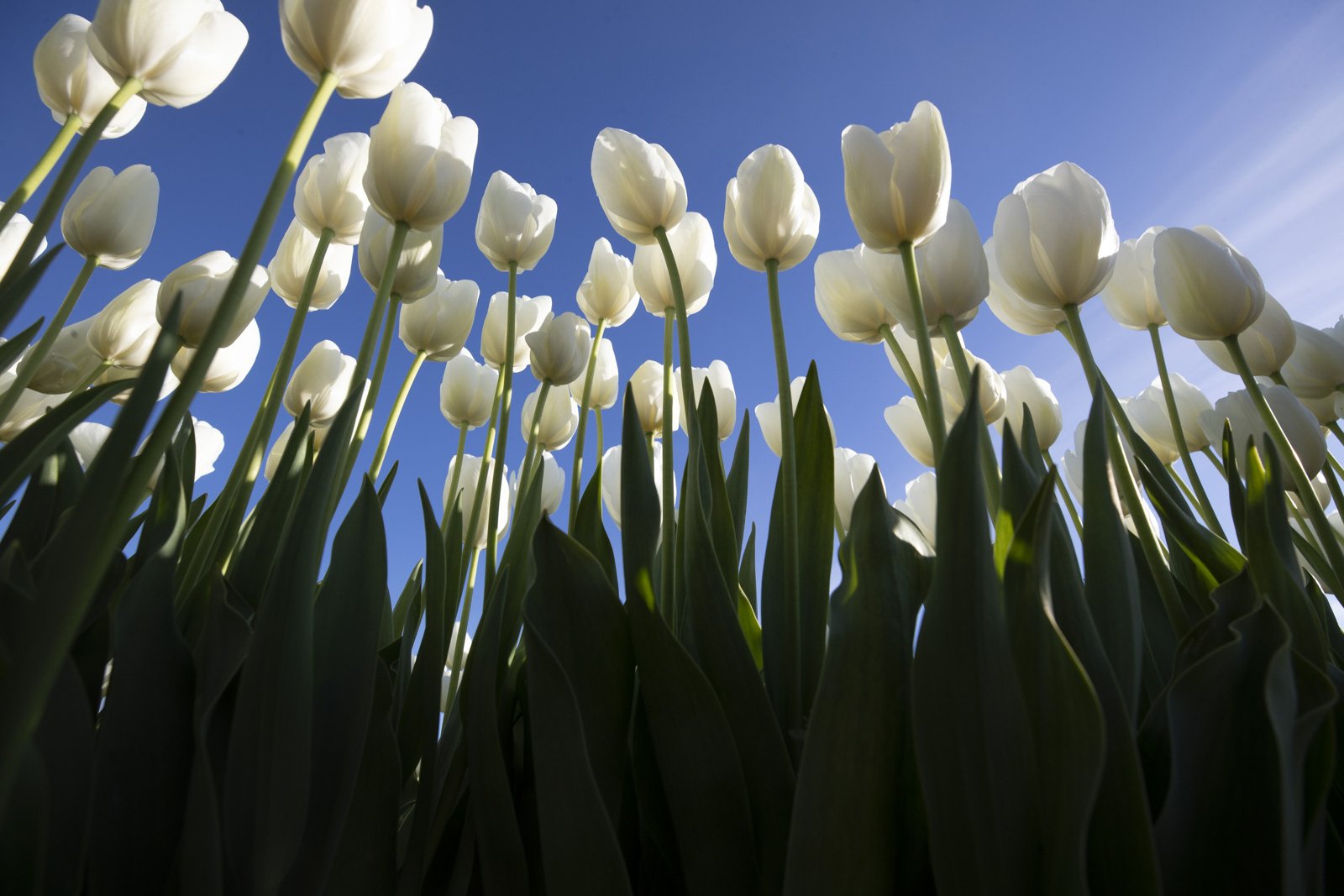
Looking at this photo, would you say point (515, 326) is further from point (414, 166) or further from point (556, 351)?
point (414, 166)

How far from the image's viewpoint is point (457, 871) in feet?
1.90

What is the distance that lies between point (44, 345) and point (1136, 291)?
1.42 metres

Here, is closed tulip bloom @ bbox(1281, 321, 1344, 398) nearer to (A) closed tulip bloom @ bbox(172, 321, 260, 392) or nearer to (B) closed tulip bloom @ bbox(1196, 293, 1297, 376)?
(B) closed tulip bloom @ bbox(1196, 293, 1297, 376)

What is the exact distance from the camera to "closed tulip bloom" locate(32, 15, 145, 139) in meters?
0.89

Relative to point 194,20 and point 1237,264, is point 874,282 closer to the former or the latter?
point 1237,264

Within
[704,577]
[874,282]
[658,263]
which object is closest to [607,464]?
[658,263]

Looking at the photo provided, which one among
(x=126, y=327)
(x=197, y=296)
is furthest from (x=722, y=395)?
(x=126, y=327)

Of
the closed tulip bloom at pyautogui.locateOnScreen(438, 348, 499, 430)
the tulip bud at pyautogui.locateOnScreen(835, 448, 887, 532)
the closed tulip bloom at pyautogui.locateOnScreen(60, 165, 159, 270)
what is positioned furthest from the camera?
the closed tulip bloom at pyautogui.locateOnScreen(438, 348, 499, 430)

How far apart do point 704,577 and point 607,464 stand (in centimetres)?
70

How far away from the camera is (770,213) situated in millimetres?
921

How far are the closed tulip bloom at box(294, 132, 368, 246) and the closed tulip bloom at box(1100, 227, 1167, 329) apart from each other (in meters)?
1.07

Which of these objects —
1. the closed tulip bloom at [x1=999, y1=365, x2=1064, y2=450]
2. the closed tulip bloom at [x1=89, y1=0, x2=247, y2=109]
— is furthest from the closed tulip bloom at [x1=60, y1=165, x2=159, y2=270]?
the closed tulip bloom at [x1=999, y1=365, x2=1064, y2=450]

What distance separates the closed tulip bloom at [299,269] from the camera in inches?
43.4

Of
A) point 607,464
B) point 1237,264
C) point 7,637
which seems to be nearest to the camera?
point 7,637
